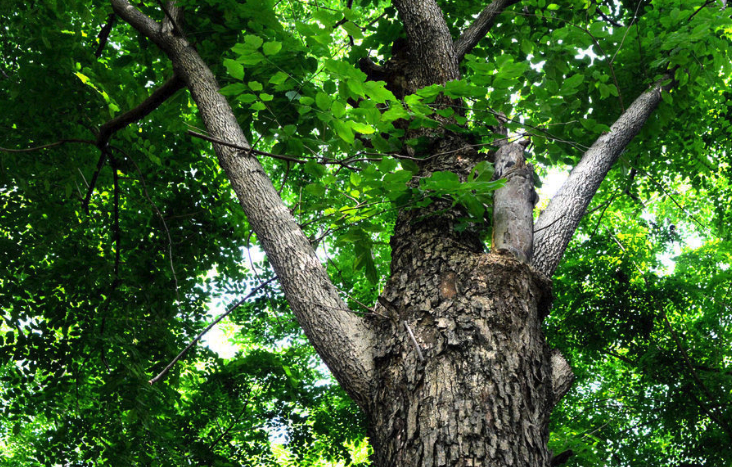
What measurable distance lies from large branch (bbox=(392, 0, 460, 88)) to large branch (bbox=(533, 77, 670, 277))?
33.5 inches

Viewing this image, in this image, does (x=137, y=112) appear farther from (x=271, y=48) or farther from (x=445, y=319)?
(x=445, y=319)

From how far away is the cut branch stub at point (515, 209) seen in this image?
2041 mm

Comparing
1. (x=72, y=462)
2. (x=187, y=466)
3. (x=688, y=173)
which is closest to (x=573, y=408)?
(x=688, y=173)

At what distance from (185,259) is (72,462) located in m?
1.98

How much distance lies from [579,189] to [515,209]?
59 cm

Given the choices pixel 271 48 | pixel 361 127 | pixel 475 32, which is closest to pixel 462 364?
pixel 361 127

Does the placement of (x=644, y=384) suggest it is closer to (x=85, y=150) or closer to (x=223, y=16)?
(x=223, y=16)

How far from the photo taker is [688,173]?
5.96 m

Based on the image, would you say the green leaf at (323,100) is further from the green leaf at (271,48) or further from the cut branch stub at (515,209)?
the cut branch stub at (515,209)

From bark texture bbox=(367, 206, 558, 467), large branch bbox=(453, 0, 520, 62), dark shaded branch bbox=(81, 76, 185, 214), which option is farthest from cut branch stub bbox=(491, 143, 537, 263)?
dark shaded branch bbox=(81, 76, 185, 214)

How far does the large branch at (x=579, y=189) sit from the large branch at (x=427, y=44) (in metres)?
0.85

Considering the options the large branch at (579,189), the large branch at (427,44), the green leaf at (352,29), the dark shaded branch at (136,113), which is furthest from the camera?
the large branch at (427,44)

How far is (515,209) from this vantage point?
2.11 m

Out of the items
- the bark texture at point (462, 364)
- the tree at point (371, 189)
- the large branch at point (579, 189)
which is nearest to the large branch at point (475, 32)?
the tree at point (371, 189)
